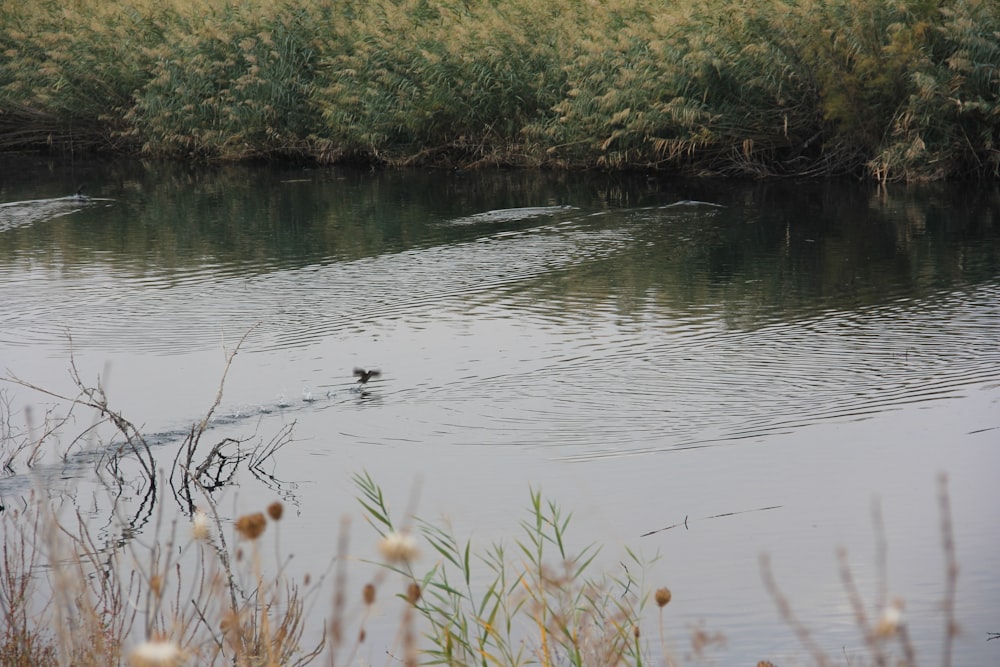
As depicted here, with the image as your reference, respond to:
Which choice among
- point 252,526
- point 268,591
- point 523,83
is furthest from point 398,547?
point 523,83

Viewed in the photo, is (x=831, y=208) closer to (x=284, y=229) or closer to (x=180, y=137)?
(x=284, y=229)

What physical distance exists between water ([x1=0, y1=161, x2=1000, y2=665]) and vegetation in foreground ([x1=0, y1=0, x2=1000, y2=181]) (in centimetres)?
147

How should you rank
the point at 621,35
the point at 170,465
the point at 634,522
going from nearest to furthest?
the point at 634,522 < the point at 170,465 < the point at 621,35

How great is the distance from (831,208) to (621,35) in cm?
375

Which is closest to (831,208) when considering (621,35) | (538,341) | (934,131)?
(934,131)

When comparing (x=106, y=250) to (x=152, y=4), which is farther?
(x=152, y=4)

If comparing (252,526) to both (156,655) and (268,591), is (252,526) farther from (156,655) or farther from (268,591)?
(268,591)

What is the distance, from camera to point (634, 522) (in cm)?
472

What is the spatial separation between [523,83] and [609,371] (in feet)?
32.4

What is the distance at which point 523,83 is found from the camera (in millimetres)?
15906

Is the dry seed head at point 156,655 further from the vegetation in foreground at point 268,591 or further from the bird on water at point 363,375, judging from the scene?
the bird on water at point 363,375

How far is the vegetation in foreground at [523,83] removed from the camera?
1345 cm

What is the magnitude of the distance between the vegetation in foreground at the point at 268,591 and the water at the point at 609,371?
14cm

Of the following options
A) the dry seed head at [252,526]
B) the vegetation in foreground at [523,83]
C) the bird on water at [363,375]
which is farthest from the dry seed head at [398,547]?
the vegetation in foreground at [523,83]
